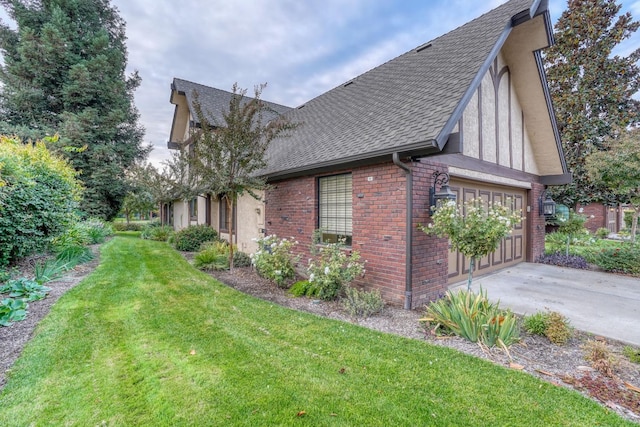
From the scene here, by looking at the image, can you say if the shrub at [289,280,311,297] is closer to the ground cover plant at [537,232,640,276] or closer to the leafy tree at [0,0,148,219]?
the ground cover plant at [537,232,640,276]

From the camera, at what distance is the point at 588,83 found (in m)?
14.1

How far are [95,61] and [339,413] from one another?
827 inches

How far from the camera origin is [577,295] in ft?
18.3

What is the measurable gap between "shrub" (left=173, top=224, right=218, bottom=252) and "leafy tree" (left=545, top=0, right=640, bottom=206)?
17.5 m

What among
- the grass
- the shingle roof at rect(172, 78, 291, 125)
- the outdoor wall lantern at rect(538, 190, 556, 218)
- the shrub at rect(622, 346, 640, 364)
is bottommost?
the grass

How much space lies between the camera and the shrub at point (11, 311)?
399 cm

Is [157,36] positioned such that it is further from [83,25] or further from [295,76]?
[83,25]

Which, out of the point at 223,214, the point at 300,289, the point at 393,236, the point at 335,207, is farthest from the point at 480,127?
the point at 223,214

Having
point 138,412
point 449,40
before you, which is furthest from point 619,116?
point 138,412

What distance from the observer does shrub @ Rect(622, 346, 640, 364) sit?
323cm

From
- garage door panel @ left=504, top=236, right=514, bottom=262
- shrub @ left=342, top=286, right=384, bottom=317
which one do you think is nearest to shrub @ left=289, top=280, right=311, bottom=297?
shrub @ left=342, top=286, right=384, bottom=317

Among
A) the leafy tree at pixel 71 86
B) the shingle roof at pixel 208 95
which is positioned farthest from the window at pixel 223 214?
the leafy tree at pixel 71 86

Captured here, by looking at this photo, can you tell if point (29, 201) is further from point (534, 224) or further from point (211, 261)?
point (534, 224)

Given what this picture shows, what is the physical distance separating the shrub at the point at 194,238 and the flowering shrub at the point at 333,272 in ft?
26.1
